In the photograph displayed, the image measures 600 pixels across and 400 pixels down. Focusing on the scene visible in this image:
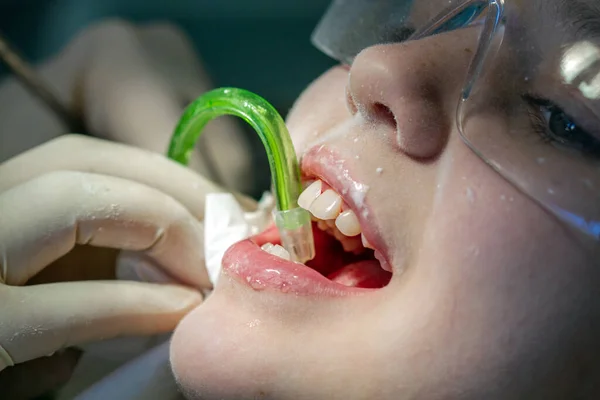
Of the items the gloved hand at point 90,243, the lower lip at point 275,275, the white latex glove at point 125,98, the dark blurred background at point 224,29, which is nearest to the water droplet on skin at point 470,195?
the lower lip at point 275,275

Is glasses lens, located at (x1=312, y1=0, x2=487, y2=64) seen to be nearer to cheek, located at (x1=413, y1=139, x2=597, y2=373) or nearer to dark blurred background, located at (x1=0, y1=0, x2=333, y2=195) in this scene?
cheek, located at (x1=413, y1=139, x2=597, y2=373)

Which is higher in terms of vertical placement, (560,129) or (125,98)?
(560,129)

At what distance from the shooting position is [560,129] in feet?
1.62

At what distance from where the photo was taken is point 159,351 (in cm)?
64

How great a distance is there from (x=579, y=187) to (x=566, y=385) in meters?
0.15

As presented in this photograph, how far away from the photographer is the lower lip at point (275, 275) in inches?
21.2

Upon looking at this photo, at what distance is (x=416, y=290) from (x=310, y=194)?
0.46 feet

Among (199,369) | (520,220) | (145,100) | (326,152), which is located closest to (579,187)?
(520,220)

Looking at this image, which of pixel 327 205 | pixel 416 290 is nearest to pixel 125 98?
pixel 327 205

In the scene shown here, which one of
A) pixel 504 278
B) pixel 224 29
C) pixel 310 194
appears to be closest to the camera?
pixel 504 278

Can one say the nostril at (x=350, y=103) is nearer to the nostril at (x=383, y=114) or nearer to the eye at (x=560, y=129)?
the nostril at (x=383, y=114)

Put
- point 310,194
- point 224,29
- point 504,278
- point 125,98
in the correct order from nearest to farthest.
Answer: point 504,278, point 310,194, point 125,98, point 224,29

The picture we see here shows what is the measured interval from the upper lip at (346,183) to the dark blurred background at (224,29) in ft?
2.46

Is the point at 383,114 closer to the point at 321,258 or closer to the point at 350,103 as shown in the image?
the point at 350,103
